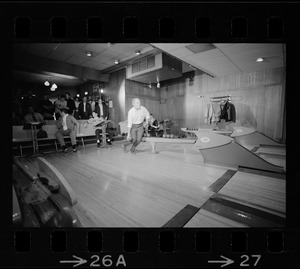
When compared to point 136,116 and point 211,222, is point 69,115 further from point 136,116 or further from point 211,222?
point 211,222

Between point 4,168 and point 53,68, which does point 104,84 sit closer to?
point 53,68

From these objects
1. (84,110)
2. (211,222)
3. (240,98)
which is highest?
(240,98)

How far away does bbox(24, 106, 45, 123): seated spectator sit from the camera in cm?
364

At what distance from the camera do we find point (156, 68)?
553 centimetres

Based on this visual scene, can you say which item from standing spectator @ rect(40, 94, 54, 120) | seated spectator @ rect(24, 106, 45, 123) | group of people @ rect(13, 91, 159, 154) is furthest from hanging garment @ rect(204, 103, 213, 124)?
seated spectator @ rect(24, 106, 45, 123)

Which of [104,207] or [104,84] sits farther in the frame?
[104,84]

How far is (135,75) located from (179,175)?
518 centimetres

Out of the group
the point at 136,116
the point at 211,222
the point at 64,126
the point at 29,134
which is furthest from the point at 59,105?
the point at 211,222

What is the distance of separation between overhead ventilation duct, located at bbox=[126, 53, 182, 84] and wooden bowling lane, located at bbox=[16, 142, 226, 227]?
380 centimetres

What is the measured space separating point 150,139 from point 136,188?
2.08 m

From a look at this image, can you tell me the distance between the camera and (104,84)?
769 cm

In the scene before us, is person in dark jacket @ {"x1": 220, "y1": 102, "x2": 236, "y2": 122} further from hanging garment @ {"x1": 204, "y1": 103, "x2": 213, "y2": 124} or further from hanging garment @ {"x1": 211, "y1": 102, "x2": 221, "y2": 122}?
hanging garment @ {"x1": 204, "y1": 103, "x2": 213, "y2": 124}

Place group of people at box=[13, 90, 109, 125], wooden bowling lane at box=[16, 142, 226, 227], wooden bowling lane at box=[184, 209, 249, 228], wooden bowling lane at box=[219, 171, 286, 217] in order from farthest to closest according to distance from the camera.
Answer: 1. group of people at box=[13, 90, 109, 125]
2. wooden bowling lane at box=[219, 171, 286, 217]
3. wooden bowling lane at box=[16, 142, 226, 227]
4. wooden bowling lane at box=[184, 209, 249, 228]
